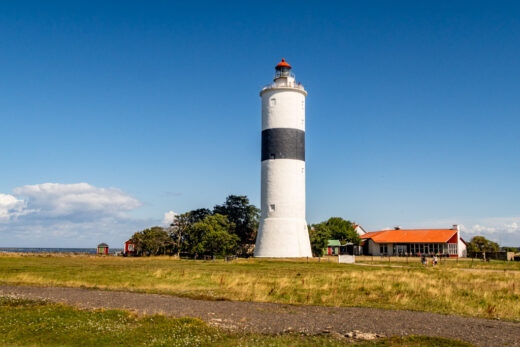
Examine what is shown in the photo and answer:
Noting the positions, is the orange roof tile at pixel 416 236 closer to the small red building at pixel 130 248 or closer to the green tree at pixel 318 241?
the green tree at pixel 318 241

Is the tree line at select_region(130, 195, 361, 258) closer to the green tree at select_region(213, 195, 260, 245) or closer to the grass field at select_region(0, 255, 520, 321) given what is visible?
the green tree at select_region(213, 195, 260, 245)

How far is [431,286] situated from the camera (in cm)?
2133

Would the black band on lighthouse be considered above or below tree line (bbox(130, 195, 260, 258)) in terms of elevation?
above

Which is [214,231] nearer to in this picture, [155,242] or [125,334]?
[155,242]

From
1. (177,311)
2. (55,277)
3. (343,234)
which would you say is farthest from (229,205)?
(177,311)

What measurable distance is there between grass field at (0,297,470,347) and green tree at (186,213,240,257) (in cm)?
3258

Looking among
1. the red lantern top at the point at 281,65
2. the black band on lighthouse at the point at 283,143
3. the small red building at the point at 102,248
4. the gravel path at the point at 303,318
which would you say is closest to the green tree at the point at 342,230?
the black band on lighthouse at the point at 283,143

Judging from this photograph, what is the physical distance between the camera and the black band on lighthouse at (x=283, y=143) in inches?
1688

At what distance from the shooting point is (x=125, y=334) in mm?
11359

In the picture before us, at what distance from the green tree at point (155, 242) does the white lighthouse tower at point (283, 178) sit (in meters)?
16.0

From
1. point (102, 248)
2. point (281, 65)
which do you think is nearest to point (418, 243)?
point (281, 65)

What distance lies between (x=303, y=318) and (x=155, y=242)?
144 feet

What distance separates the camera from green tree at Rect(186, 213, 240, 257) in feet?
152

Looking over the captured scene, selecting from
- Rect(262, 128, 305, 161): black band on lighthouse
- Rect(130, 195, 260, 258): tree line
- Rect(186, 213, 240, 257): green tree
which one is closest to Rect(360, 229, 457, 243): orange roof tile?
Rect(130, 195, 260, 258): tree line
